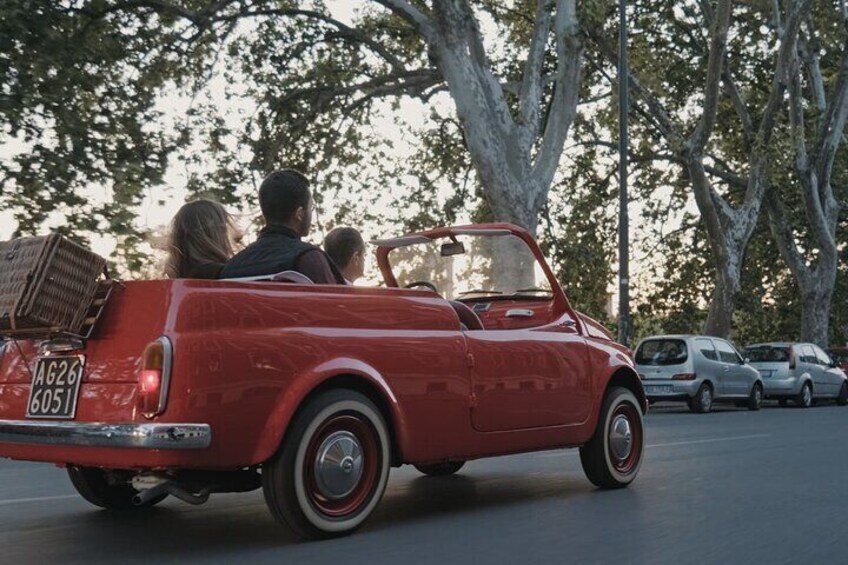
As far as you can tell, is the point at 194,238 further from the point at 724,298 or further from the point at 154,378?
the point at 724,298

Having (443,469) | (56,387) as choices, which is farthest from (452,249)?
(56,387)

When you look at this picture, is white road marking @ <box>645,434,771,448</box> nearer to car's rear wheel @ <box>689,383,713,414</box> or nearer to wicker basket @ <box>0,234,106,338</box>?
wicker basket @ <box>0,234,106,338</box>

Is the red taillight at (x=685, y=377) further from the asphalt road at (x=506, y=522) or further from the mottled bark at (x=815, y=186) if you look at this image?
the asphalt road at (x=506, y=522)

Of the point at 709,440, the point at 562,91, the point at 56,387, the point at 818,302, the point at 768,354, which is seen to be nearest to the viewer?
the point at 56,387

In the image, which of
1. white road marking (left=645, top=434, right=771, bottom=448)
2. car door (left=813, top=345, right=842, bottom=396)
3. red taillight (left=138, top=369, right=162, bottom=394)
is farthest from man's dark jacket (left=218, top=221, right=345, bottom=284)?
car door (left=813, top=345, right=842, bottom=396)

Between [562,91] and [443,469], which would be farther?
[562,91]

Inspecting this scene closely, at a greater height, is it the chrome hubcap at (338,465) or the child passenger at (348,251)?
the child passenger at (348,251)

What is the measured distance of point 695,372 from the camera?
24.8 metres

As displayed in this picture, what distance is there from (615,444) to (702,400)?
54.8 ft

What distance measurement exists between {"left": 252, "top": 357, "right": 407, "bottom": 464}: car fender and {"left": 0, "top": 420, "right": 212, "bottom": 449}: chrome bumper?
1.11ft

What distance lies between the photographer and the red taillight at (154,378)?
567 centimetres

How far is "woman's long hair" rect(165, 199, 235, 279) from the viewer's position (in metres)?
6.82

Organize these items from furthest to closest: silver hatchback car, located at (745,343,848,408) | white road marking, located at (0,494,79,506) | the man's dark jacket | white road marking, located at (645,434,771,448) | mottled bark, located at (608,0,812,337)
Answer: silver hatchback car, located at (745,343,848,408), mottled bark, located at (608,0,812,337), white road marking, located at (645,434,771,448), white road marking, located at (0,494,79,506), the man's dark jacket

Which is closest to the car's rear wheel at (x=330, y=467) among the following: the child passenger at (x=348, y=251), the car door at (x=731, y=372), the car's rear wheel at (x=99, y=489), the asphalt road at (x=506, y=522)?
the asphalt road at (x=506, y=522)
